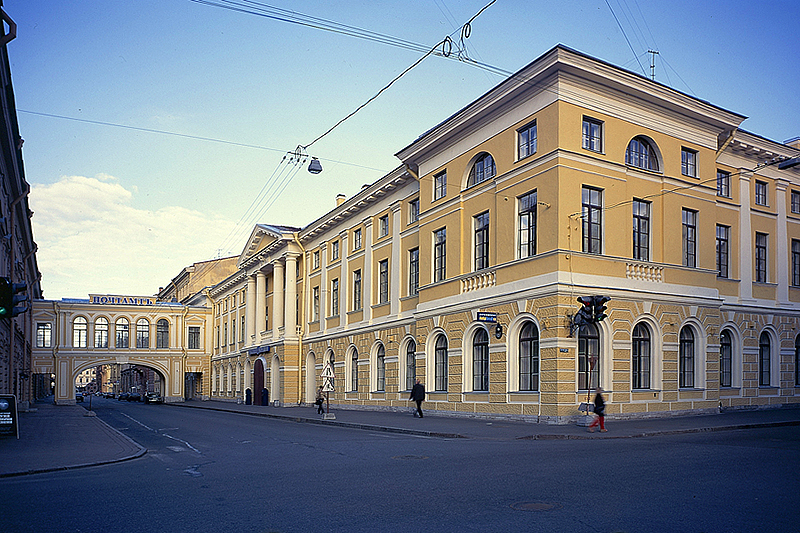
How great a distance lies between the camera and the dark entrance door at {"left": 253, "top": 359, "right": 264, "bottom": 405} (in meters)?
50.9

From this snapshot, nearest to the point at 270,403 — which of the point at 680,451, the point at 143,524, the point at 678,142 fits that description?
the point at 678,142

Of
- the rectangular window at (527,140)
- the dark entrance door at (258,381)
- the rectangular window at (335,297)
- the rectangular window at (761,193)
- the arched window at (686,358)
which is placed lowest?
the dark entrance door at (258,381)

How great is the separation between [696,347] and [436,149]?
1255 cm

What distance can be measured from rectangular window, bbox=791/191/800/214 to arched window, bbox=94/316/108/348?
59.1m

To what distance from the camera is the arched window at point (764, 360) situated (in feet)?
94.0

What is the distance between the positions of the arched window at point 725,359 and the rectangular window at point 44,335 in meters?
57.9

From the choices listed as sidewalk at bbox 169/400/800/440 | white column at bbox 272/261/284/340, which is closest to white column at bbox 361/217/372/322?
sidewalk at bbox 169/400/800/440

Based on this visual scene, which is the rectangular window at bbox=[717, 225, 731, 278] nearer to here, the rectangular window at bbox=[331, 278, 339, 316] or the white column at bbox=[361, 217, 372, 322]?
the white column at bbox=[361, 217, 372, 322]

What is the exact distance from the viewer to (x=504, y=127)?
81.6 feet

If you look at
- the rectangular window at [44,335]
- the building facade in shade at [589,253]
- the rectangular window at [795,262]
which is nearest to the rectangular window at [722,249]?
the building facade in shade at [589,253]

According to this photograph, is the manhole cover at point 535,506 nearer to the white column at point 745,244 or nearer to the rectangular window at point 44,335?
the white column at point 745,244

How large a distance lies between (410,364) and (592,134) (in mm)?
13950

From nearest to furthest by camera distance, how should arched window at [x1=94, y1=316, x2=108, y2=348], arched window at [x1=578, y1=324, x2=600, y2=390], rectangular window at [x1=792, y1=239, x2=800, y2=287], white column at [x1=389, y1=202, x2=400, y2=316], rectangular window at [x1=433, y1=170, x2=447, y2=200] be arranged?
arched window at [x1=578, y1=324, x2=600, y2=390]
rectangular window at [x1=433, y1=170, x2=447, y2=200]
rectangular window at [x1=792, y1=239, x2=800, y2=287]
white column at [x1=389, y1=202, x2=400, y2=316]
arched window at [x1=94, y1=316, x2=108, y2=348]

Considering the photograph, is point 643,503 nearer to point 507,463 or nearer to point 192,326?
point 507,463
